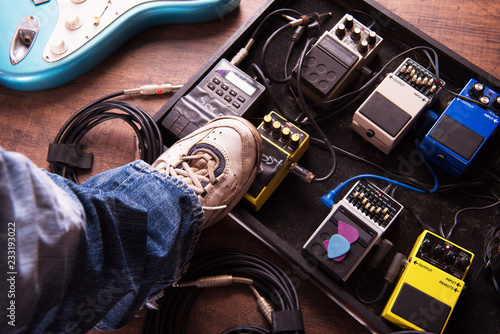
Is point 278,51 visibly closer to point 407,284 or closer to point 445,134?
point 445,134

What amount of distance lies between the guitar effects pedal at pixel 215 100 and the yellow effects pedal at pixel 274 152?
79 millimetres

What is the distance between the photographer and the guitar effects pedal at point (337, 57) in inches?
41.9

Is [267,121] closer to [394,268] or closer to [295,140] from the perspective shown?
[295,140]

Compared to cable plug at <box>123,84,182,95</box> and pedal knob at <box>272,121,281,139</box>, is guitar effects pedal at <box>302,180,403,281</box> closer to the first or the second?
pedal knob at <box>272,121,281,139</box>

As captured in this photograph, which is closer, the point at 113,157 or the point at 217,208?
the point at 217,208

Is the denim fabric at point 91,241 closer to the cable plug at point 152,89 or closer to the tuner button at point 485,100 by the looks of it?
the cable plug at point 152,89

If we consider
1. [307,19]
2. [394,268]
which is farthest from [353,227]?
[307,19]

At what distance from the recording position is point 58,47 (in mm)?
1146

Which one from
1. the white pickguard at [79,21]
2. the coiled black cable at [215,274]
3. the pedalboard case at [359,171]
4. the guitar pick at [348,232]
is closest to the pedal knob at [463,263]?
the pedalboard case at [359,171]

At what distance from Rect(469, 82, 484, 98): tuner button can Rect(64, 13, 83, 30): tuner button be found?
102 centimetres

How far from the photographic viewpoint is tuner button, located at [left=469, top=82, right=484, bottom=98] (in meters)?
1.01

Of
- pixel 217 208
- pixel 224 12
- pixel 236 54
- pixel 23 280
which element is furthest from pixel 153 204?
pixel 224 12

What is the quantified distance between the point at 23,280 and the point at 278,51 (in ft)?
2.92

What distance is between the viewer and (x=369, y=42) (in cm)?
109
